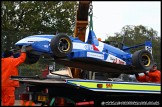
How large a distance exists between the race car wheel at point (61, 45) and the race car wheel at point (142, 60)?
1.79 m

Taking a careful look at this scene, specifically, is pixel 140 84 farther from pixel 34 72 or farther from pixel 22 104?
pixel 34 72

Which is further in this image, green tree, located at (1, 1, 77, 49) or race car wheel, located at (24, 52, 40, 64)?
green tree, located at (1, 1, 77, 49)

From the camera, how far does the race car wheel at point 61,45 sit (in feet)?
29.3

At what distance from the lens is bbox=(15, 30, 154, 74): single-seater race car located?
9.15m

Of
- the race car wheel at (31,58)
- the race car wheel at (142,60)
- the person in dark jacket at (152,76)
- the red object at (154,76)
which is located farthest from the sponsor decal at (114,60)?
the race car wheel at (31,58)

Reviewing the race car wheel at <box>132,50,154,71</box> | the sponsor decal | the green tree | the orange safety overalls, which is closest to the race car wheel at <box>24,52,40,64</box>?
the orange safety overalls

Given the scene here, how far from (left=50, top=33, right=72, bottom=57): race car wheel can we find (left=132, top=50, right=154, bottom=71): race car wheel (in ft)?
5.88

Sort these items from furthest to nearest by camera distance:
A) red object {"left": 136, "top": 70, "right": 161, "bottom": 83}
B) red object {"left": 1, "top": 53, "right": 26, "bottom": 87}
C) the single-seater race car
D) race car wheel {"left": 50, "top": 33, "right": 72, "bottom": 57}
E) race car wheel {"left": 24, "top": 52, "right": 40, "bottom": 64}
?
race car wheel {"left": 24, "top": 52, "right": 40, "bottom": 64}
red object {"left": 136, "top": 70, "right": 161, "bottom": 83}
the single-seater race car
race car wheel {"left": 50, "top": 33, "right": 72, "bottom": 57}
red object {"left": 1, "top": 53, "right": 26, "bottom": 87}

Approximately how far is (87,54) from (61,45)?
669 millimetres

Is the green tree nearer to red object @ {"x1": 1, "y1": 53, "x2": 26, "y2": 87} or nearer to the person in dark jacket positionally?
the person in dark jacket

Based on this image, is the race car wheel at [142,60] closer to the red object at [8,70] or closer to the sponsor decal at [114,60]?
the sponsor decal at [114,60]

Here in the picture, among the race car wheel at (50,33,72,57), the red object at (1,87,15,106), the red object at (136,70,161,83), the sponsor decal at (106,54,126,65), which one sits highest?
the race car wheel at (50,33,72,57)

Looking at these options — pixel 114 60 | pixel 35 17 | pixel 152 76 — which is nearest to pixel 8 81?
pixel 114 60

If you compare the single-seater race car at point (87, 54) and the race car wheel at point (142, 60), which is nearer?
the single-seater race car at point (87, 54)
